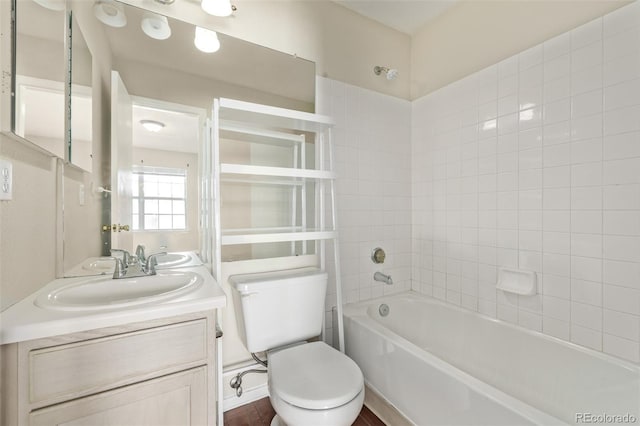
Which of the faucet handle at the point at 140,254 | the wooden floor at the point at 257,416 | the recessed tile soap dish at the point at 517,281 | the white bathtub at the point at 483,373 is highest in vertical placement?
the faucet handle at the point at 140,254

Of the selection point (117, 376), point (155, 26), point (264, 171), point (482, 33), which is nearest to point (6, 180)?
point (117, 376)

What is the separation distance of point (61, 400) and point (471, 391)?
4.46 ft

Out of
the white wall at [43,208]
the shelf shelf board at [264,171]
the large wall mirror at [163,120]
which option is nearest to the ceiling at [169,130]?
the large wall mirror at [163,120]

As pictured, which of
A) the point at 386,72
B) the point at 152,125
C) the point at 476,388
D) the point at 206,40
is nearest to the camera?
the point at 476,388

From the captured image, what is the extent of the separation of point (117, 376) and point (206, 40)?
163 centimetres

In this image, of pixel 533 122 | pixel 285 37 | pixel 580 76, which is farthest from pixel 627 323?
pixel 285 37

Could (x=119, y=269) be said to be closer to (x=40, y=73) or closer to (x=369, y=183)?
(x=40, y=73)

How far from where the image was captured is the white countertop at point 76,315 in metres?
0.73

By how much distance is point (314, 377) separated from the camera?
1292mm

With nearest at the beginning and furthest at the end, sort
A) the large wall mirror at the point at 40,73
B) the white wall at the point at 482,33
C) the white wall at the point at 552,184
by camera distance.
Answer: the large wall mirror at the point at 40,73 < the white wall at the point at 552,184 < the white wall at the point at 482,33

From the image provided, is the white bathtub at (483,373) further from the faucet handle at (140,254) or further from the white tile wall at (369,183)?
the faucet handle at (140,254)

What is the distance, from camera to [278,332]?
155cm

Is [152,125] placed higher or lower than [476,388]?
higher

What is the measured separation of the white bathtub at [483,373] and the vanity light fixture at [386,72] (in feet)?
5.43
